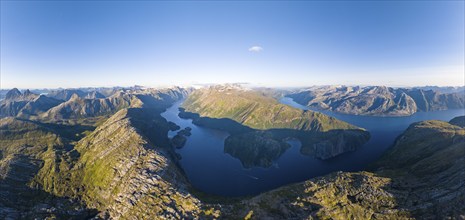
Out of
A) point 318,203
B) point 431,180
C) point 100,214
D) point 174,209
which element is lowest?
point 100,214

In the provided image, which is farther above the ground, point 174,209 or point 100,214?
point 174,209

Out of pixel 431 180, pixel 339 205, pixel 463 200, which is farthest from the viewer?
pixel 431 180

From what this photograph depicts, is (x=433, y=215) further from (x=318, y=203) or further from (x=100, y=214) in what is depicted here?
(x=100, y=214)

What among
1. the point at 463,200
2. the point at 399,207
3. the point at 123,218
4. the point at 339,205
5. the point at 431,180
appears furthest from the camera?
the point at 123,218

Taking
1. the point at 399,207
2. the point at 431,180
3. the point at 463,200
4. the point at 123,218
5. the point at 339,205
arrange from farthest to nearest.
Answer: the point at 123,218 → the point at 431,180 → the point at 339,205 → the point at 399,207 → the point at 463,200

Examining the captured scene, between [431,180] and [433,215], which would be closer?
[433,215]

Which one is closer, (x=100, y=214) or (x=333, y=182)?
(x=333, y=182)

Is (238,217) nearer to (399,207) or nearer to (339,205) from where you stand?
(339,205)

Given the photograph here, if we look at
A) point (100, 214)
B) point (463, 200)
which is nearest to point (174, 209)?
point (100, 214)

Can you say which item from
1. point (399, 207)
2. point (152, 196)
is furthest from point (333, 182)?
point (152, 196)
